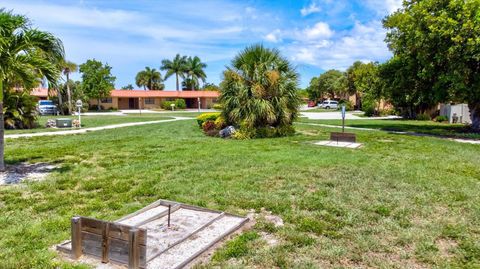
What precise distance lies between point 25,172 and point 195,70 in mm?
55408

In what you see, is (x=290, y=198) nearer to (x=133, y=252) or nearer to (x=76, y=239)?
(x=133, y=252)

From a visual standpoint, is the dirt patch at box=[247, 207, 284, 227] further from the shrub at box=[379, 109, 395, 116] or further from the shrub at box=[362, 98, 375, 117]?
the shrub at box=[379, 109, 395, 116]

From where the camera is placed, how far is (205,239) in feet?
13.1

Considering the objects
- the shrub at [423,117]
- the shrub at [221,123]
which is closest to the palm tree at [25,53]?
the shrub at [221,123]

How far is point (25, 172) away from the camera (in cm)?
739

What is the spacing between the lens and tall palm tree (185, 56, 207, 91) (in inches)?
2387

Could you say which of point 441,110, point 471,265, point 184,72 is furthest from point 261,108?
point 184,72

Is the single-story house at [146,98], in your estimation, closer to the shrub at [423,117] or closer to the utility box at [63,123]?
the shrub at [423,117]

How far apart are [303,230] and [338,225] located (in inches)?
19.4

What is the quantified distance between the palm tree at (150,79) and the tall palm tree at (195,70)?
250 inches

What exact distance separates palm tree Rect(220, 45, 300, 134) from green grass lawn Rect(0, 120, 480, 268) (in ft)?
11.4

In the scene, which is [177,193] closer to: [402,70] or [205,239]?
[205,239]

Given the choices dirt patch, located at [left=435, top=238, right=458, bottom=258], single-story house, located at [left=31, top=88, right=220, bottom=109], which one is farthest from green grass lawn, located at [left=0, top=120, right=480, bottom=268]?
single-story house, located at [left=31, top=88, right=220, bottom=109]

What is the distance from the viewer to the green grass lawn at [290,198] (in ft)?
11.9
